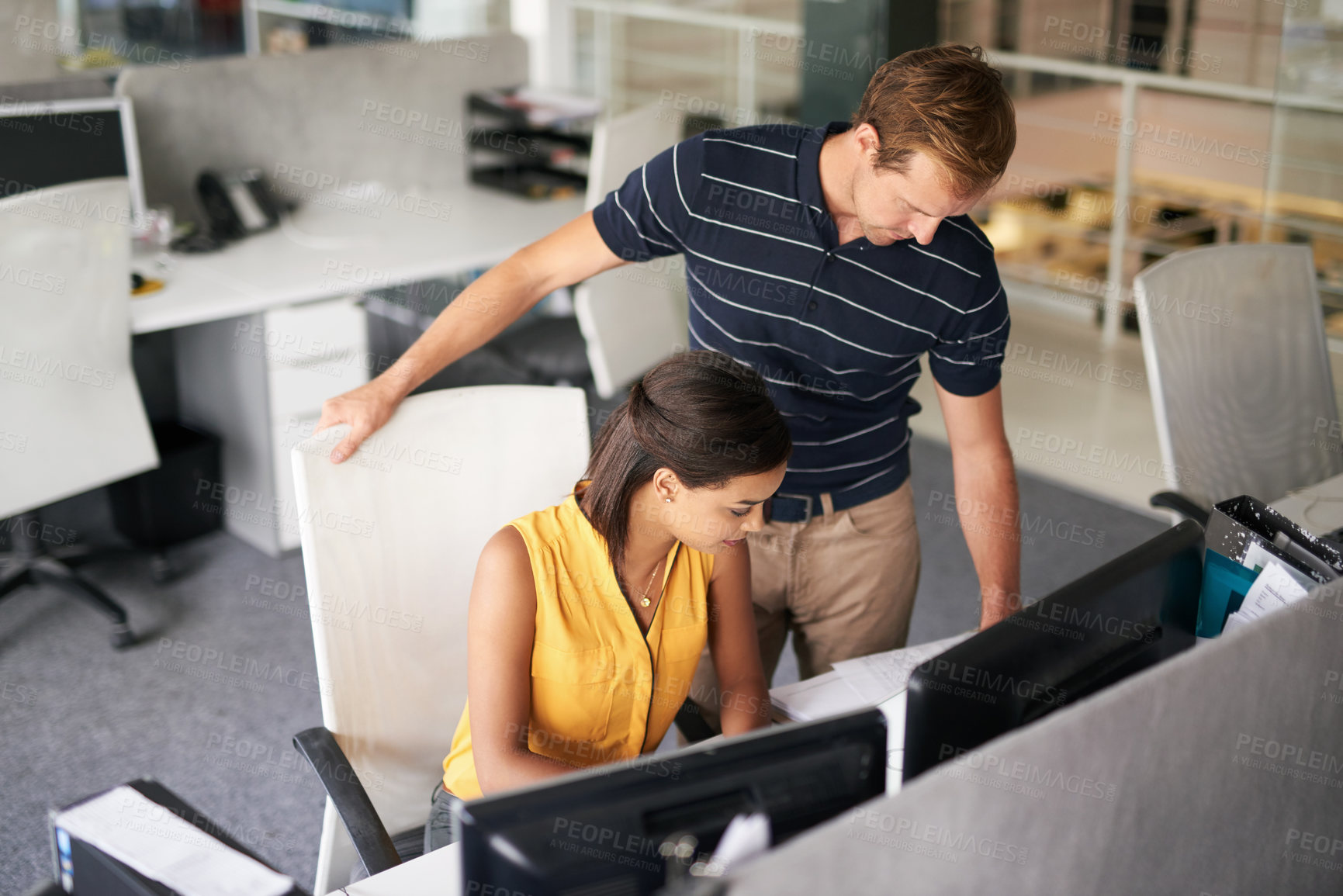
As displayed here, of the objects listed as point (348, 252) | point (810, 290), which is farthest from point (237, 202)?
point (810, 290)

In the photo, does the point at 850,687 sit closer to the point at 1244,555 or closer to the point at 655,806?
the point at 1244,555

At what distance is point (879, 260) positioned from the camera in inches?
60.2

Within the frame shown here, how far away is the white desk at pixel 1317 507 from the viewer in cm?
178

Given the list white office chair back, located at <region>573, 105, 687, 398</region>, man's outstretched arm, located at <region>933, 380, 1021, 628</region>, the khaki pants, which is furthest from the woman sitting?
white office chair back, located at <region>573, 105, 687, 398</region>

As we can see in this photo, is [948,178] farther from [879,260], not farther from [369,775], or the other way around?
[369,775]

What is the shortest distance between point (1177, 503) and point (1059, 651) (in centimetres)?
100

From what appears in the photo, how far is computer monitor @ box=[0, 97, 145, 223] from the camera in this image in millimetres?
2773

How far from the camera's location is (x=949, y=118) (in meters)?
1.31

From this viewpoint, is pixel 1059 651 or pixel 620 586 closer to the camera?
pixel 1059 651

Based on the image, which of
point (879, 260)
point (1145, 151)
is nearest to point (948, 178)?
point (879, 260)

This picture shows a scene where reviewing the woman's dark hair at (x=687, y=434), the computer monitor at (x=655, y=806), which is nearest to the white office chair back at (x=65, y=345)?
the woman's dark hair at (x=687, y=434)

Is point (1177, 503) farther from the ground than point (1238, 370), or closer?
closer

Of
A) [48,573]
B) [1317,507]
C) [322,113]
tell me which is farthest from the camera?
[322,113]

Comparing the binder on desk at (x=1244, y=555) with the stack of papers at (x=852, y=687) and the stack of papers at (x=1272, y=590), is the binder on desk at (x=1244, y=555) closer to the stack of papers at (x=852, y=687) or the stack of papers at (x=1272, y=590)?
the stack of papers at (x=1272, y=590)
